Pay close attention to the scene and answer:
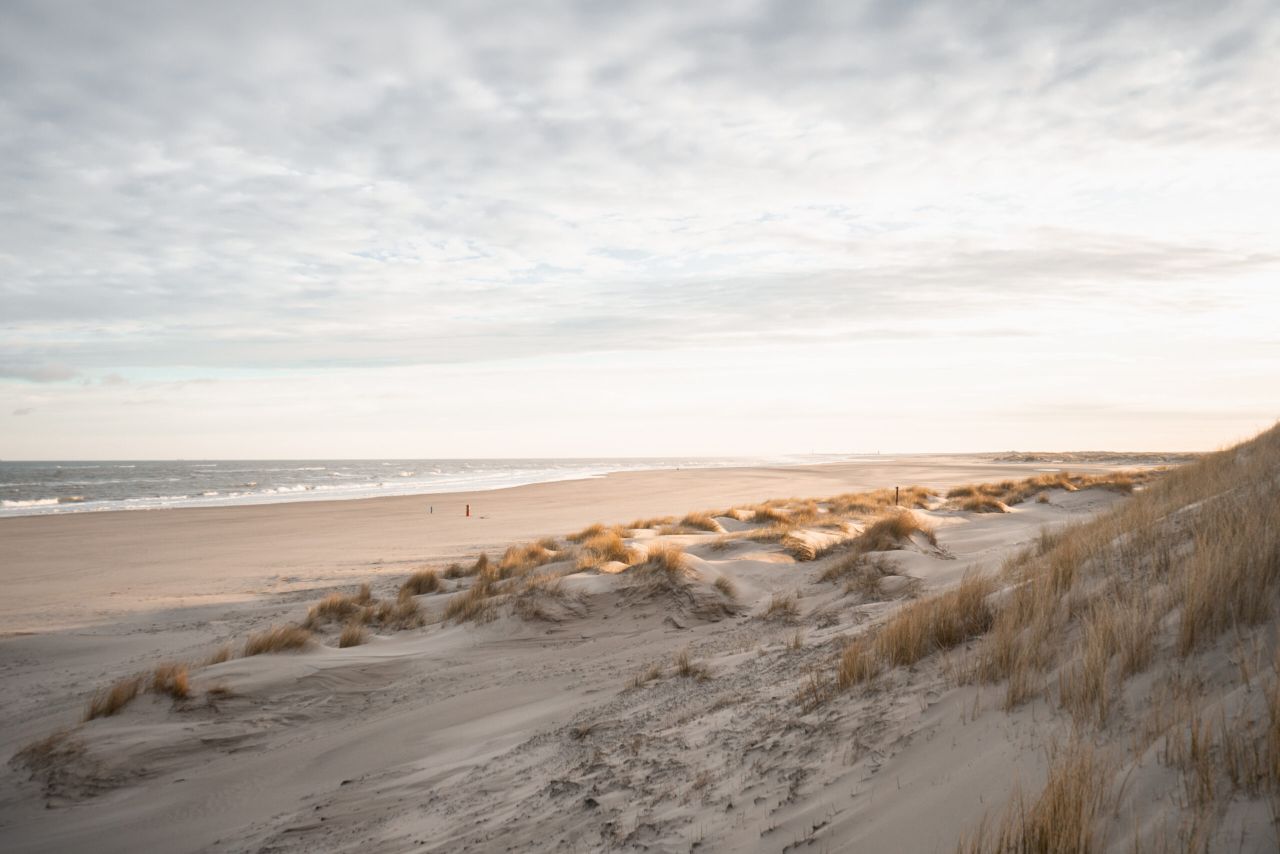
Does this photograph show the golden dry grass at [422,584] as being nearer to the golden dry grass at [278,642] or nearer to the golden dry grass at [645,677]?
the golden dry grass at [278,642]

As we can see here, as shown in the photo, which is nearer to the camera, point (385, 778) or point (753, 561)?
point (385, 778)

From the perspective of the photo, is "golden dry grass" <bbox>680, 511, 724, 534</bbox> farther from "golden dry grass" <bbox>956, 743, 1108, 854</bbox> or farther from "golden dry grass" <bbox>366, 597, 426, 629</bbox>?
"golden dry grass" <bbox>956, 743, 1108, 854</bbox>

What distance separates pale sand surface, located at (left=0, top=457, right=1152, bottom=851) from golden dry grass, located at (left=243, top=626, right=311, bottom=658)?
0.29 metres

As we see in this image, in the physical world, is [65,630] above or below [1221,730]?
below

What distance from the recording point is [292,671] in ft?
25.6

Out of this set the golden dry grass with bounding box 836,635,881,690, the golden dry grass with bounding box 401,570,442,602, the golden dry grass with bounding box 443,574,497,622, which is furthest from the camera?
the golden dry grass with bounding box 401,570,442,602

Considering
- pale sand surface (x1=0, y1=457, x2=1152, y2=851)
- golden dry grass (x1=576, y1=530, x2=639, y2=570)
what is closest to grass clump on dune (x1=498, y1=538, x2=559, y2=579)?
golden dry grass (x1=576, y1=530, x2=639, y2=570)

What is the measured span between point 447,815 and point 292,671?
431 cm

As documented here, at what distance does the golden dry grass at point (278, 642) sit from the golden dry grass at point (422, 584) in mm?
3781

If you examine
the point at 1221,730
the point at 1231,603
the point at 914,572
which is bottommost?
the point at 914,572

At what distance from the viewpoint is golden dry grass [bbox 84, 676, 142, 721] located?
6773 mm

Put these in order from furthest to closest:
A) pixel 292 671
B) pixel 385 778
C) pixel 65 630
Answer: pixel 65 630, pixel 292 671, pixel 385 778

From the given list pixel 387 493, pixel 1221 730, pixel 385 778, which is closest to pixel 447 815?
pixel 385 778

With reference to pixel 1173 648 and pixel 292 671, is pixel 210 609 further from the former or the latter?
pixel 1173 648
